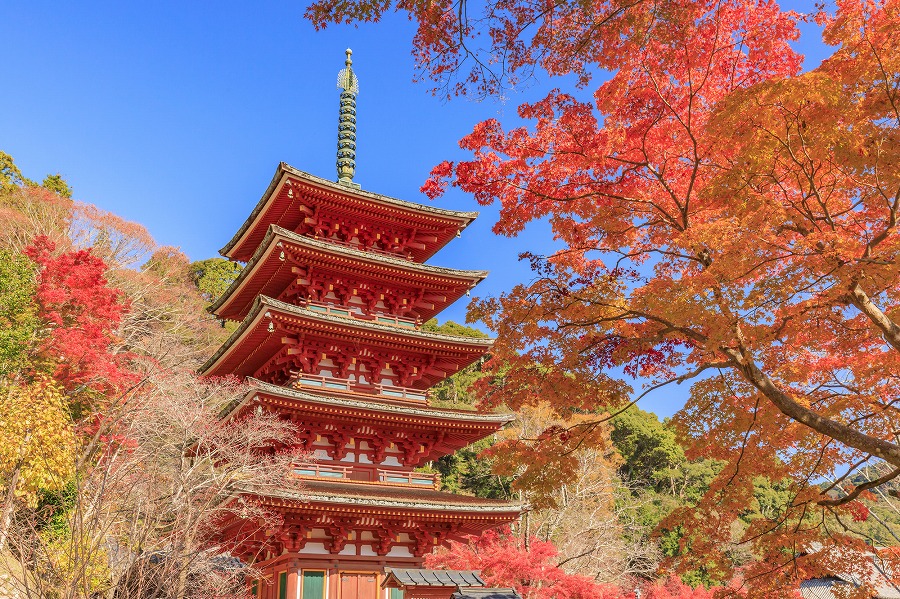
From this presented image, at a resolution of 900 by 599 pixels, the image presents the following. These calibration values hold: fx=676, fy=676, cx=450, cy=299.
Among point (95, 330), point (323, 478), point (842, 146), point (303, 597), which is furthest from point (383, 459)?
point (842, 146)

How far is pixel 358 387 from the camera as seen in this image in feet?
52.5

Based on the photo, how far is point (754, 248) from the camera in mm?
7402

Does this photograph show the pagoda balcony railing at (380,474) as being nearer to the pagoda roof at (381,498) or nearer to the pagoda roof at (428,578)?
the pagoda roof at (381,498)

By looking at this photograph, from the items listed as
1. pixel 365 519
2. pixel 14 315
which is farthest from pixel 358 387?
pixel 14 315

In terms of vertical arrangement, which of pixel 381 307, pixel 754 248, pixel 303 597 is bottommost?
pixel 303 597

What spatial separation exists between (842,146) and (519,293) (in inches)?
162

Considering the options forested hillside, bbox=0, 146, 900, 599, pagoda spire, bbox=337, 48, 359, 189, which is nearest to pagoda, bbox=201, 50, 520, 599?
forested hillside, bbox=0, 146, 900, 599

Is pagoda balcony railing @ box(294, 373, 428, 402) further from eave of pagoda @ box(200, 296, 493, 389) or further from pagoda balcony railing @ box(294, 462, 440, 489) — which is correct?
pagoda balcony railing @ box(294, 462, 440, 489)

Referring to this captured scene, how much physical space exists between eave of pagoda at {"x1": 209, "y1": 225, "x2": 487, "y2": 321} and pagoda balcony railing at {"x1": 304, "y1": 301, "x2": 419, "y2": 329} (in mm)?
248

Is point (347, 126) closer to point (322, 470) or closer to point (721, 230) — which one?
point (322, 470)

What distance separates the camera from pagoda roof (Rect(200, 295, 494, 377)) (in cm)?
1473

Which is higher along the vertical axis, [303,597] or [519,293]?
[519,293]

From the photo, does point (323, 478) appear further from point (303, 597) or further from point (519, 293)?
point (519, 293)

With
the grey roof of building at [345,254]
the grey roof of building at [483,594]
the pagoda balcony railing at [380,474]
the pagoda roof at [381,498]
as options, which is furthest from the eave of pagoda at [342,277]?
the grey roof of building at [483,594]
